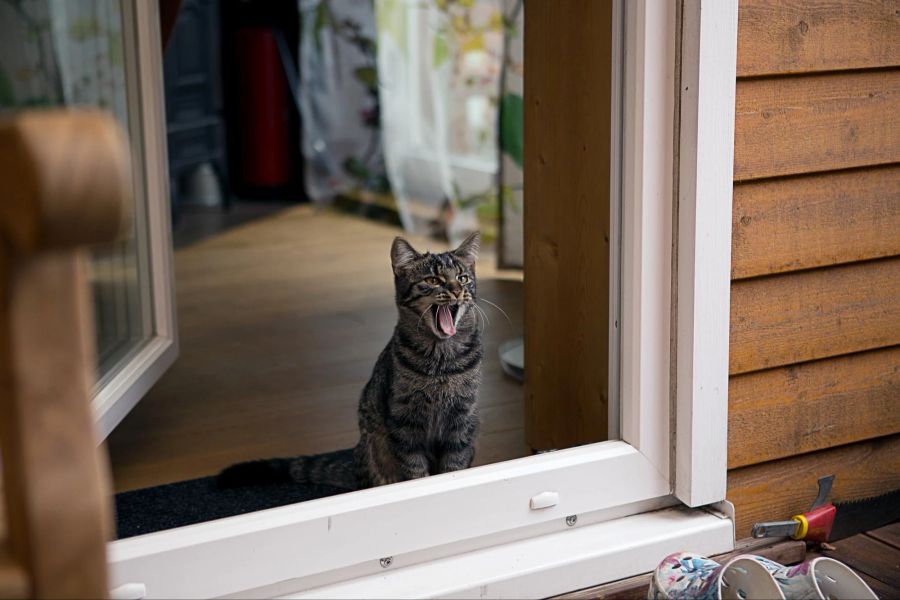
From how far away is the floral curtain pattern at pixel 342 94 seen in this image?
18.2 feet

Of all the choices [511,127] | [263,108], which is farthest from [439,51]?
[263,108]

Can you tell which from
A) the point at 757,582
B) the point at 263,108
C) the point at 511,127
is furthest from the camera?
the point at 263,108

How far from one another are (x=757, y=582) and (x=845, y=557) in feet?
1.67

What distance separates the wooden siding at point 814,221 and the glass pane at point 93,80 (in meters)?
1.29

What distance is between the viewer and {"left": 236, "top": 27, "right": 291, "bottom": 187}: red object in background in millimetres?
5816

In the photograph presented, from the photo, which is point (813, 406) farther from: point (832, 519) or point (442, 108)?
point (442, 108)

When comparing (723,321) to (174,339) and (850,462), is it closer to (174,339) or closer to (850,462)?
(850,462)

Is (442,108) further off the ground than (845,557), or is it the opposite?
(442,108)

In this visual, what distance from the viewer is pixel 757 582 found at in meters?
1.46

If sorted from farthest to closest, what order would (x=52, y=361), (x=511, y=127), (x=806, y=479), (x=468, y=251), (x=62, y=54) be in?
(x=511, y=127)
(x=62, y=54)
(x=468, y=251)
(x=806, y=479)
(x=52, y=361)

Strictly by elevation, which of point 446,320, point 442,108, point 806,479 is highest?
point 442,108

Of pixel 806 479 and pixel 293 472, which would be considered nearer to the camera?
pixel 806 479

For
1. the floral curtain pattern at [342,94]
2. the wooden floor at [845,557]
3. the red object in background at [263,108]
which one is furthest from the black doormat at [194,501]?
the red object in background at [263,108]

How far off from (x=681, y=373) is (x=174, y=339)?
1.39m
